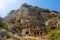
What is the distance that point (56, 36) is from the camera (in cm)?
5897

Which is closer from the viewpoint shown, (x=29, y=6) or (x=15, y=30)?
(x=15, y=30)

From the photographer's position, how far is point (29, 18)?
85188 mm

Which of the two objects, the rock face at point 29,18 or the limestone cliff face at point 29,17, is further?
the limestone cliff face at point 29,17

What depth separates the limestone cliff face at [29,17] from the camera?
8056 centimetres

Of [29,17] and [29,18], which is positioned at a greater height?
[29,17]

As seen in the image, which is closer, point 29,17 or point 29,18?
point 29,18

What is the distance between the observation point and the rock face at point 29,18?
79.4 m

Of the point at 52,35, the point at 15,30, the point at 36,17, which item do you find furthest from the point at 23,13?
the point at 52,35

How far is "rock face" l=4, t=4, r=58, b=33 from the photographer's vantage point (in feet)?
261

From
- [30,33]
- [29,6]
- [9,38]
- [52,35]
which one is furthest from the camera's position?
[29,6]

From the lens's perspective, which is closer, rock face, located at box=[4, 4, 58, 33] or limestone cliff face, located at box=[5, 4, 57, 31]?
rock face, located at box=[4, 4, 58, 33]

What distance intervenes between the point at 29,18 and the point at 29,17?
3.01ft

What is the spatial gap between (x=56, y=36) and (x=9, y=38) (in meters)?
13.5

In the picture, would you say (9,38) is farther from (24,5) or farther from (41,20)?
(24,5)
